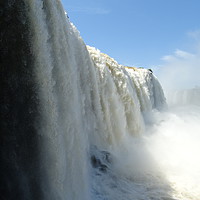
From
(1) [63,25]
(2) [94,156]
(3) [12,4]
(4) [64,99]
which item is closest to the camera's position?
(3) [12,4]

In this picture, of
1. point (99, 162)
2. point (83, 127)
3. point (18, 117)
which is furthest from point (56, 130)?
point (99, 162)

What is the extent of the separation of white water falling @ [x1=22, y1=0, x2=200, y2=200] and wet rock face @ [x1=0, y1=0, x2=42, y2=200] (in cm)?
18

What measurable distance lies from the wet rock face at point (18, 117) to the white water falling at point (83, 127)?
0.18 metres

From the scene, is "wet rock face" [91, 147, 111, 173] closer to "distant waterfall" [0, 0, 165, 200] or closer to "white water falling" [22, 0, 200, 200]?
"white water falling" [22, 0, 200, 200]

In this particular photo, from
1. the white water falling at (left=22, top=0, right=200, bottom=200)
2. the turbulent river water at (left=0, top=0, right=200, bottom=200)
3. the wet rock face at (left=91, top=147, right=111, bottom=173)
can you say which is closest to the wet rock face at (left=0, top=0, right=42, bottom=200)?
the turbulent river water at (left=0, top=0, right=200, bottom=200)

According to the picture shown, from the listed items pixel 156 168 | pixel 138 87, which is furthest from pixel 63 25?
pixel 138 87

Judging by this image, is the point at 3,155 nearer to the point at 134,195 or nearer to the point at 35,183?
the point at 35,183

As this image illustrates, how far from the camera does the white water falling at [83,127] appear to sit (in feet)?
17.3

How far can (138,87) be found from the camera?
60.2 ft

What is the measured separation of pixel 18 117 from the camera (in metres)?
5.27

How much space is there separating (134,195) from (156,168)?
9.18 ft

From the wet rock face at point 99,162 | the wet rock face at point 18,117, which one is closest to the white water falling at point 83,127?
the wet rock face at point 99,162

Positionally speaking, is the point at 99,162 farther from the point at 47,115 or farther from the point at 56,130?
the point at 47,115

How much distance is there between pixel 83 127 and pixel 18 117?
9.24ft
